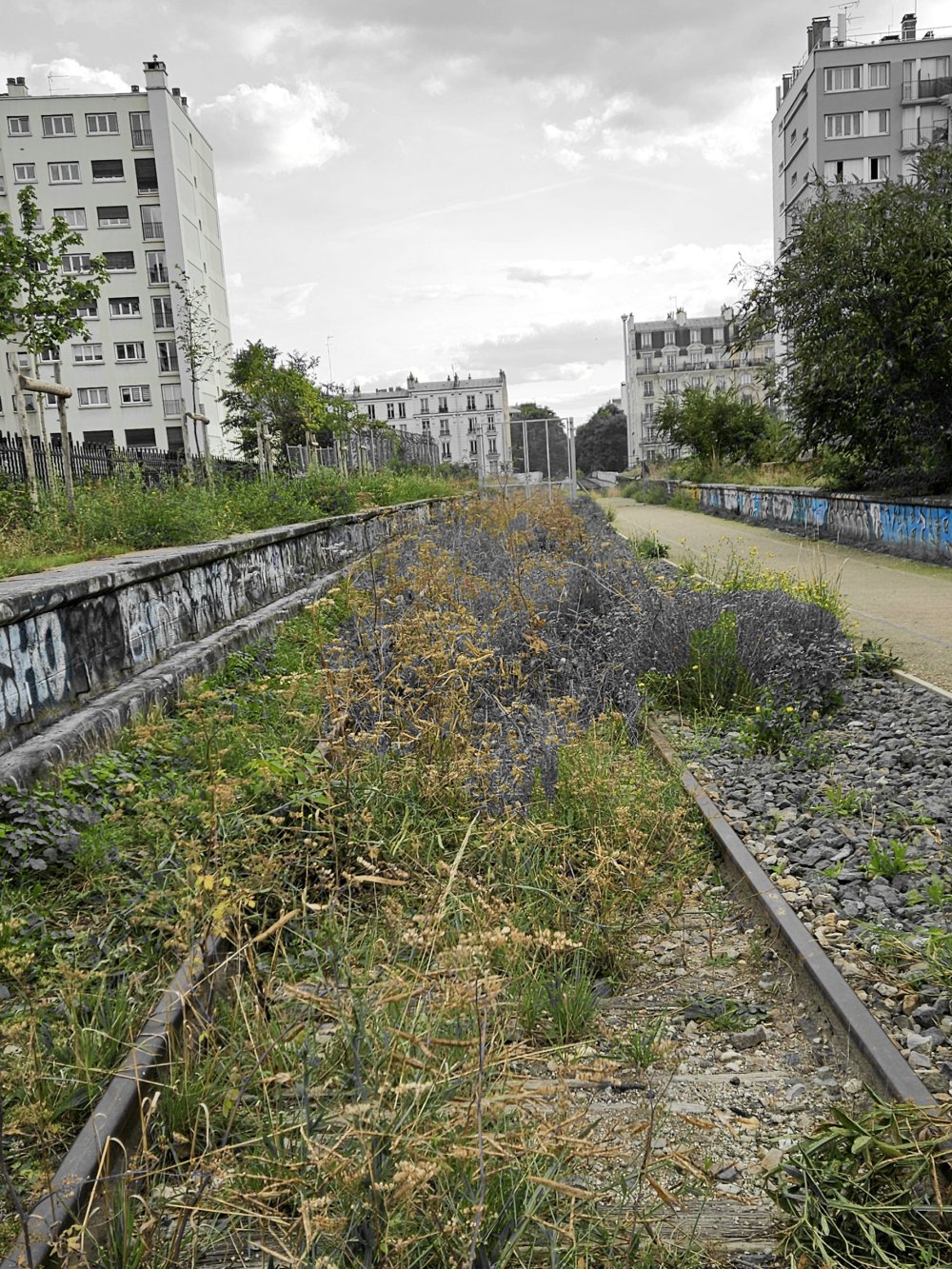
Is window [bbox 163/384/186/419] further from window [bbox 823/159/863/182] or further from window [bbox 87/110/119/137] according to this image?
window [bbox 823/159/863/182]

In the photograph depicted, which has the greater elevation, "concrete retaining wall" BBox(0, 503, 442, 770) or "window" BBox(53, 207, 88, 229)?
"window" BBox(53, 207, 88, 229)

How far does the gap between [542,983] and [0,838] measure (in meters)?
2.12

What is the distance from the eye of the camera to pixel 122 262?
→ 59.6 m

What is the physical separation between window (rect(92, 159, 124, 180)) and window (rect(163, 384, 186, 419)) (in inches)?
495

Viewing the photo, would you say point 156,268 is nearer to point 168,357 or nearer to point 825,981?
point 168,357

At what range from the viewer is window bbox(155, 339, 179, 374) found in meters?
59.3

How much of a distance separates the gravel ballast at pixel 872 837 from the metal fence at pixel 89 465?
856 cm

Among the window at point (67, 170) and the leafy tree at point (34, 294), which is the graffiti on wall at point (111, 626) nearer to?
the leafy tree at point (34, 294)

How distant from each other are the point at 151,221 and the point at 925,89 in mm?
45497

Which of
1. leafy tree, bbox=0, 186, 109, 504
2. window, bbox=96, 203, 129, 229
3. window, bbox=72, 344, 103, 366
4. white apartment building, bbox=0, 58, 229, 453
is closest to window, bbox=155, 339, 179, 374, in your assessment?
white apartment building, bbox=0, 58, 229, 453

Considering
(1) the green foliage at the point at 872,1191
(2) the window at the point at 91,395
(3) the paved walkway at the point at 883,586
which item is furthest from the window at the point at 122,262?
(1) the green foliage at the point at 872,1191

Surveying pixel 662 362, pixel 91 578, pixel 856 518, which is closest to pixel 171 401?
pixel 856 518

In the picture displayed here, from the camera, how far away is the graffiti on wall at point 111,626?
4707 millimetres

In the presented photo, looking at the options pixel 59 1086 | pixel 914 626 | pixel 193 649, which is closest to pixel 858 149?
pixel 914 626
